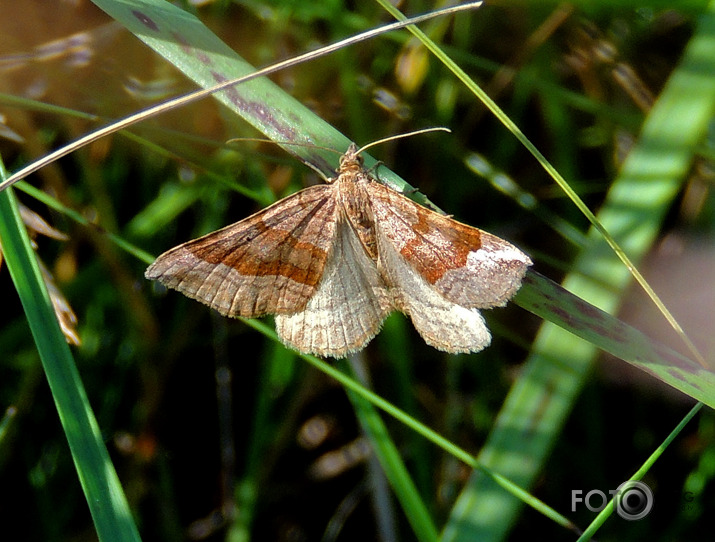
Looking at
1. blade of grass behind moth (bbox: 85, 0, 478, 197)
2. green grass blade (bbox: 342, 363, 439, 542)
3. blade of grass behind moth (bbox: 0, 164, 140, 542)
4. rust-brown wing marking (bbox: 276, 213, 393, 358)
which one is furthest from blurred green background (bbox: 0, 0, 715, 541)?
blade of grass behind moth (bbox: 0, 164, 140, 542)

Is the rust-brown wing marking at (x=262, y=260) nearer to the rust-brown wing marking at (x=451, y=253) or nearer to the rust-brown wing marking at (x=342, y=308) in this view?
the rust-brown wing marking at (x=342, y=308)

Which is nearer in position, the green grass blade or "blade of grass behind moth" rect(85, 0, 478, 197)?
"blade of grass behind moth" rect(85, 0, 478, 197)

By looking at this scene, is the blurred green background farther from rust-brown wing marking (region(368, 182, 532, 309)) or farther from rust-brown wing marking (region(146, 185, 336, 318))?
rust-brown wing marking (region(368, 182, 532, 309))

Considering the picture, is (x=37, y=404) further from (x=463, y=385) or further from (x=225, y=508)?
(x=463, y=385)

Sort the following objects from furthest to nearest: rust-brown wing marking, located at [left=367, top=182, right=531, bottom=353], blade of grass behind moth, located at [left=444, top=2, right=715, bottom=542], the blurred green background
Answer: the blurred green background → blade of grass behind moth, located at [left=444, top=2, right=715, bottom=542] → rust-brown wing marking, located at [left=367, top=182, right=531, bottom=353]

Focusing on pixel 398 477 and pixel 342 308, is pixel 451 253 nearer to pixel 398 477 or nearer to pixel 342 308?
pixel 342 308

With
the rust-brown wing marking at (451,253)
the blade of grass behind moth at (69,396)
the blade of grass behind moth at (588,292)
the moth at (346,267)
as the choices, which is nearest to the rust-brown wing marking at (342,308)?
the moth at (346,267)
